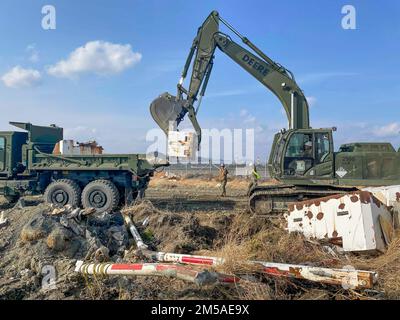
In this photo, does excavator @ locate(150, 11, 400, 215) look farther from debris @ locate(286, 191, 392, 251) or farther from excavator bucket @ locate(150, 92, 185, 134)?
debris @ locate(286, 191, 392, 251)

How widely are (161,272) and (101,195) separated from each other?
788 cm

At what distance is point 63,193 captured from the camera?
12.5m

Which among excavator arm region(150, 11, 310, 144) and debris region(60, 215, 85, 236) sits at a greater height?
excavator arm region(150, 11, 310, 144)

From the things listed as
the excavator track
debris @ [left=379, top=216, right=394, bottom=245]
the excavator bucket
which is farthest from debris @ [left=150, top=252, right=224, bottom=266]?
the excavator bucket

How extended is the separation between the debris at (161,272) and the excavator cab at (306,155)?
21.8ft

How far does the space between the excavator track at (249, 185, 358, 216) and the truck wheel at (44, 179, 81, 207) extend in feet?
17.5

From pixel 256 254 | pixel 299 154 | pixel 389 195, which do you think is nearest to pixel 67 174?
pixel 299 154

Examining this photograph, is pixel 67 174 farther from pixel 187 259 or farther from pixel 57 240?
pixel 187 259

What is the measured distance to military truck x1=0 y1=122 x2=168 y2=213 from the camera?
12.4 metres

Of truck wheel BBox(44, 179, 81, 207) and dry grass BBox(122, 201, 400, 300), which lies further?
truck wheel BBox(44, 179, 81, 207)

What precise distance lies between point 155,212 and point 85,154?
5.05 m

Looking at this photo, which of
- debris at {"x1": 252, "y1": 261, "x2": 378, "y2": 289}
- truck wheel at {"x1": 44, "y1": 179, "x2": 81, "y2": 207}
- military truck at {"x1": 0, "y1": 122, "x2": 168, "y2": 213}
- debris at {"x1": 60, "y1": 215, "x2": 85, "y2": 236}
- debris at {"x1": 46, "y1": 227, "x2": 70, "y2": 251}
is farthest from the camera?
truck wheel at {"x1": 44, "y1": 179, "x2": 81, "y2": 207}
